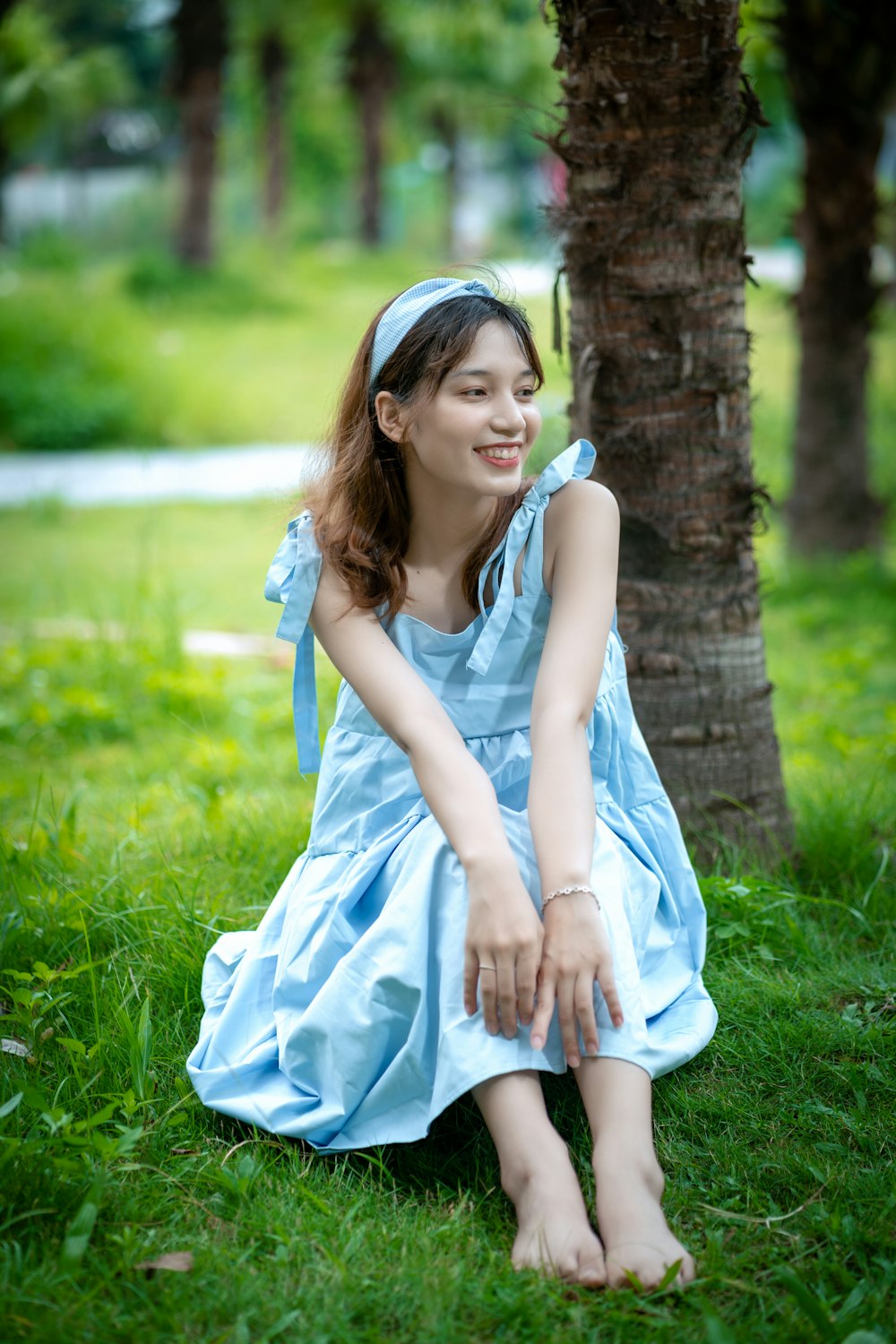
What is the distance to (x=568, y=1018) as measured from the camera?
182 centimetres

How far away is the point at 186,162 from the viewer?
1669 cm

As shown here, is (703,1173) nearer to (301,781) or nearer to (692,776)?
(692,776)

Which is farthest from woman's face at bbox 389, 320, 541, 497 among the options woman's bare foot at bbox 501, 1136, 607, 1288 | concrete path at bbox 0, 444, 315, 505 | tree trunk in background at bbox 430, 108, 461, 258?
tree trunk in background at bbox 430, 108, 461, 258

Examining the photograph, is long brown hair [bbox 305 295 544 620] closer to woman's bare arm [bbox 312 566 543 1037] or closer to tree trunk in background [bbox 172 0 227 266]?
woman's bare arm [bbox 312 566 543 1037]

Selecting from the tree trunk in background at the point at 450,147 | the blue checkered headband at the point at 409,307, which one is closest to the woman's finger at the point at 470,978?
the blue checkered headband at the point at 409,307

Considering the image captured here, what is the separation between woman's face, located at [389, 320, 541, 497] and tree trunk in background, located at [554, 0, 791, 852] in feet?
1.95

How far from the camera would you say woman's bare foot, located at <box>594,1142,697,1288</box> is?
1645mm

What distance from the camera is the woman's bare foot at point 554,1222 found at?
5.45 feet

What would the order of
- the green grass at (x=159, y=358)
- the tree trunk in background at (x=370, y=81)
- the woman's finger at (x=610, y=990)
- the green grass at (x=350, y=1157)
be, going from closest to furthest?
the green grass at (x=350, y=1157)
the woman's finger at (x=610, y=990)
the green grass at (x=159, y=358)
the tree trunk in background at (x=370, y=81)

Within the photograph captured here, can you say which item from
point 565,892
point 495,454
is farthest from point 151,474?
point 565,892

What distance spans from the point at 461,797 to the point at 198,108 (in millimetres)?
16036

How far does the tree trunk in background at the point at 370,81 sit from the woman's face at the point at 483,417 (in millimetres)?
21580

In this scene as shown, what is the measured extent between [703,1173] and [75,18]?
115ft

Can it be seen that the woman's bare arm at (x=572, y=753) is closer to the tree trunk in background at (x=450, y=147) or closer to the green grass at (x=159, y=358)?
the green grass at (x=159, y=358)
